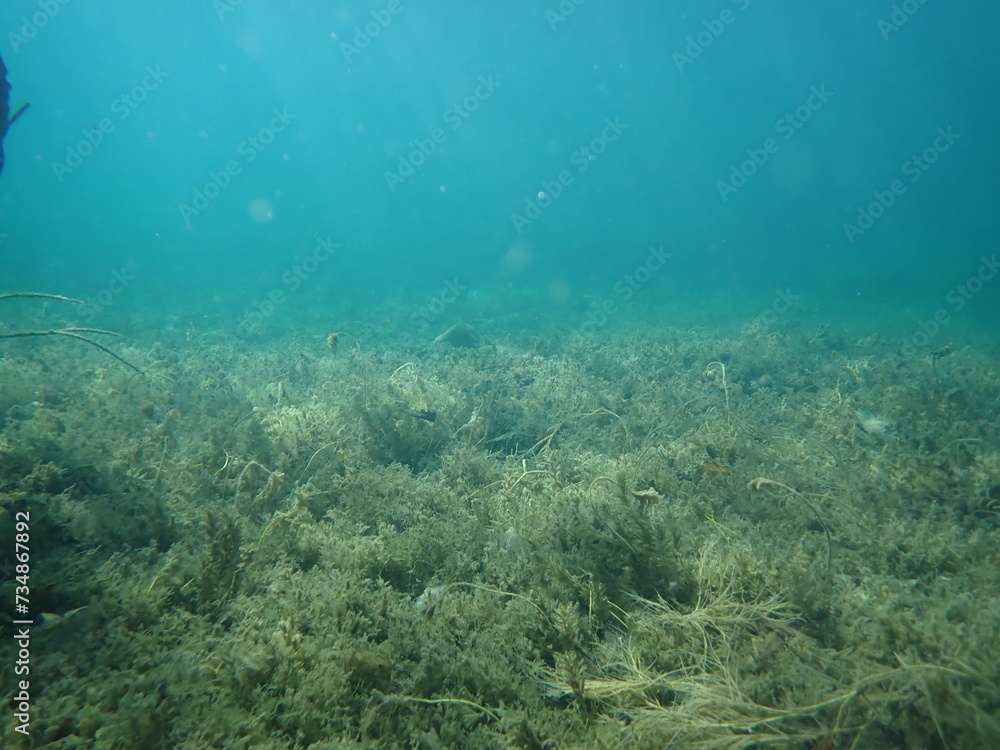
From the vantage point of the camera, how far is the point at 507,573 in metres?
3.25

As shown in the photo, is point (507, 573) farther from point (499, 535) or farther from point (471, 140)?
point (471, 140)

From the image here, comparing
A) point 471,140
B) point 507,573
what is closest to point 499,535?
point 507,573

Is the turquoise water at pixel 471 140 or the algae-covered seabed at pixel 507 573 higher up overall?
the turquoise water at pixel 471 140

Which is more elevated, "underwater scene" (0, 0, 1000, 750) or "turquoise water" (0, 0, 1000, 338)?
"turquoise water" (0, 0, 1000, 338)

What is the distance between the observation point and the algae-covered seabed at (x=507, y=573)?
2.17 m

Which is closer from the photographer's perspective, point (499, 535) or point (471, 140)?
point (499, 535)

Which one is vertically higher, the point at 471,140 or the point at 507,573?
the point at 471,140

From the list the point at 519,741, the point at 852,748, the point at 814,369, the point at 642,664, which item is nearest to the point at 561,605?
the point at 642,664

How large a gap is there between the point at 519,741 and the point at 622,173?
165m

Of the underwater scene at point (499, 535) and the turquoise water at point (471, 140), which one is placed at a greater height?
the turquoise water at point (471, 140)

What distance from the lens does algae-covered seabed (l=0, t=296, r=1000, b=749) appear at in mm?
2170

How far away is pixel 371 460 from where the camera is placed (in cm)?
511

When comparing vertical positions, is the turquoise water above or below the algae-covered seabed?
above

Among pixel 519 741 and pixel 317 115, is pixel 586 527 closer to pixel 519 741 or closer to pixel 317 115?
pixel 519 741
